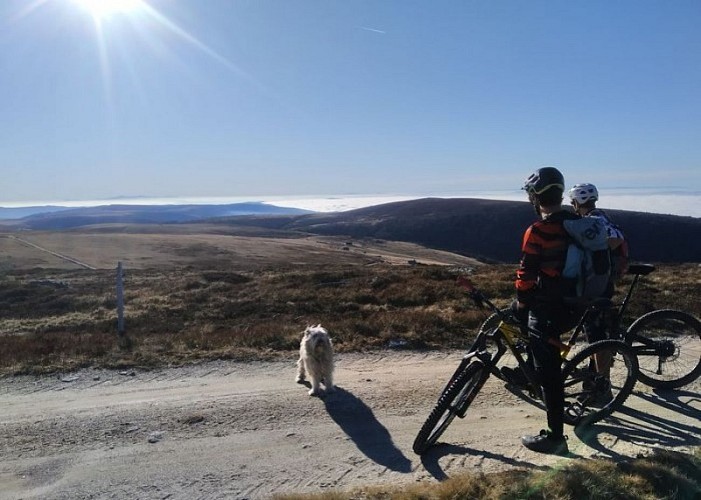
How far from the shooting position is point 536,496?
475 cm

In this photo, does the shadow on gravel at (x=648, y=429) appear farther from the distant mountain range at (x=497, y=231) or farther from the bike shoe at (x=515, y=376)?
the distant mountain range at (x=497, y=231)

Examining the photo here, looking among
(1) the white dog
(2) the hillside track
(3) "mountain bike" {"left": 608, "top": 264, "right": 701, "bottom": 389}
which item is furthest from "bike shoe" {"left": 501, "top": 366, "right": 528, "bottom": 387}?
(2) the hillside track

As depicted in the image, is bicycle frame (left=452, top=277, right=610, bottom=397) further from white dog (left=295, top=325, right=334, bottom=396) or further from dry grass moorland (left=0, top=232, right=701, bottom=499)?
white dog (left=295, top=325, right=334, bottom=396)

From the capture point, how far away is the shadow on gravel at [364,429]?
604cm

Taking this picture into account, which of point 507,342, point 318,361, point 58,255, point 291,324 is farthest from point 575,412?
point 58,255

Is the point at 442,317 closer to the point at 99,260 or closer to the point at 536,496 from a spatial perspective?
the point at 536,496

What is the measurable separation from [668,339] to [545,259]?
125 inches

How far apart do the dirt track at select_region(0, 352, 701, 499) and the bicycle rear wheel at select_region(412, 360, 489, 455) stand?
0.21m

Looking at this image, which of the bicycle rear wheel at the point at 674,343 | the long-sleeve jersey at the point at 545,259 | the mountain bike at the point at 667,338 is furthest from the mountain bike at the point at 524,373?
the bicycle rear wheel at the point at 674,343

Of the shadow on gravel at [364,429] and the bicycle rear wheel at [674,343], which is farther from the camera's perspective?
the bicycle rear wheel at [674,343]

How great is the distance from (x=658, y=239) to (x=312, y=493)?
165m

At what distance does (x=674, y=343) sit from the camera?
7.27m

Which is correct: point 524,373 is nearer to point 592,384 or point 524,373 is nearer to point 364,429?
point 592,384

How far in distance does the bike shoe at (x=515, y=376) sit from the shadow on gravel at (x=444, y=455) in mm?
858
